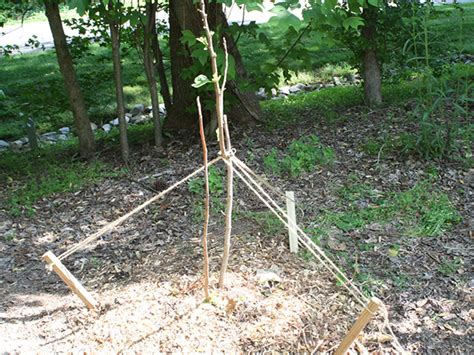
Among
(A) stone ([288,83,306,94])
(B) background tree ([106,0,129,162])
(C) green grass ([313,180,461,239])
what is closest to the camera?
(C) green grass ([313,180,461,239])

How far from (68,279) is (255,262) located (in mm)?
1176

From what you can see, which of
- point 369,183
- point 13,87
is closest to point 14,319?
point 369,183

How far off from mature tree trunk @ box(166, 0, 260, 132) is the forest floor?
0.56 m

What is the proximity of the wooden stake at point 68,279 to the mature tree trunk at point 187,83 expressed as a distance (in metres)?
2.81

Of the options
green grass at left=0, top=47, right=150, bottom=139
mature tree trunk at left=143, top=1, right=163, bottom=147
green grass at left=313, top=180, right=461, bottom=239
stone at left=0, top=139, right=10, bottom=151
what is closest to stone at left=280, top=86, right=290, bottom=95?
green grass at left=0, top=47, right=150, bottom=139

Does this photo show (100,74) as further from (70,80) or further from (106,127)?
(106,127)

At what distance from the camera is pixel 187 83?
5.89 meters

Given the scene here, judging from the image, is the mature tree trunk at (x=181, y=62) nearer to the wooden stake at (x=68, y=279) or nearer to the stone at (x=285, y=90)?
the wooden stake at (x=68, y=279)

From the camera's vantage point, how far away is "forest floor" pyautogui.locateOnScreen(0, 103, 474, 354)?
3.09m

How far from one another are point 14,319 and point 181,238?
47.7 inches

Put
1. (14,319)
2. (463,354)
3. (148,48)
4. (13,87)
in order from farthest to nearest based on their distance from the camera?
1. (13,87)
2. (148,48)
3. (14,319)
4. (463,354)

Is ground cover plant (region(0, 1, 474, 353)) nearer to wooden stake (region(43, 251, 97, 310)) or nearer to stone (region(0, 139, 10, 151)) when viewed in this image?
wooden stake (region(43, 251, 97, 310))

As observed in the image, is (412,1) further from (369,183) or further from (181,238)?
(181,238)

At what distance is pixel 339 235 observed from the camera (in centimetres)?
406
